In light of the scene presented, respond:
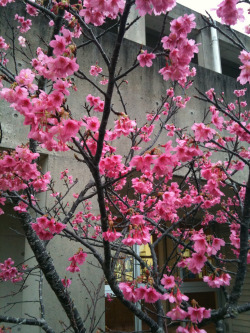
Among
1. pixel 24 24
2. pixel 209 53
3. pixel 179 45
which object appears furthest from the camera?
pixel 209 53

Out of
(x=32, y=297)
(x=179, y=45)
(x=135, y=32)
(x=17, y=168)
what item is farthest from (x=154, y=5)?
(x=135, y=32)

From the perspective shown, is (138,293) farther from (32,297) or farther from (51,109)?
(32,297)

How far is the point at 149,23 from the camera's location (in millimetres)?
8250

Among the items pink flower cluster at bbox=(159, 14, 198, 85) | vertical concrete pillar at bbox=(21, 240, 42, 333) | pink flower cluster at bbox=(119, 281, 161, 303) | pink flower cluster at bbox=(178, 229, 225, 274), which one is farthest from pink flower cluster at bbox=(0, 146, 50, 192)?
vertical concrete pillar at bbox=(21, 240, 42, 333)

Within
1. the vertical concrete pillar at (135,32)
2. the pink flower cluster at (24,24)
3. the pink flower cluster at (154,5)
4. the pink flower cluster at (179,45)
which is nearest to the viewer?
the pink flower cluster at (154,5)

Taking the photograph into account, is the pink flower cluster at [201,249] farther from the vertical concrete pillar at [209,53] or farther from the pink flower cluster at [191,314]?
the vertical concrete pillar at [209,53]

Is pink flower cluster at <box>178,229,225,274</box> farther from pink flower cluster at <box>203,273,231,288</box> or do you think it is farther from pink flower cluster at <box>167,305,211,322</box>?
pink flower cluster at <box>167,305,211,322</box>

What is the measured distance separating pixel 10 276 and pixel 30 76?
8.80ft

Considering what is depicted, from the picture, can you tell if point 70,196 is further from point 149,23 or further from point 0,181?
point 149,23

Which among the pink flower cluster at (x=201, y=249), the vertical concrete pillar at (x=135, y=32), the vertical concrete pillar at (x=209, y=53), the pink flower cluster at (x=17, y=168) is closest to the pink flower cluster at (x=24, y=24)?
the pink flower cluster at (x=17, y=168)

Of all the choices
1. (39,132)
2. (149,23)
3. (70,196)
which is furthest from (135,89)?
(149,23)

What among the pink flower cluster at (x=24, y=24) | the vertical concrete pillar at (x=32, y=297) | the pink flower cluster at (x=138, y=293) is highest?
the pink flower cluster at (x=24, y=24)

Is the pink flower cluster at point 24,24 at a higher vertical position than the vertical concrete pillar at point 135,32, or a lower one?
lower

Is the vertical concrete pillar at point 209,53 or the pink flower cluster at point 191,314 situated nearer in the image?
the pink flower cluster at point 191,314
